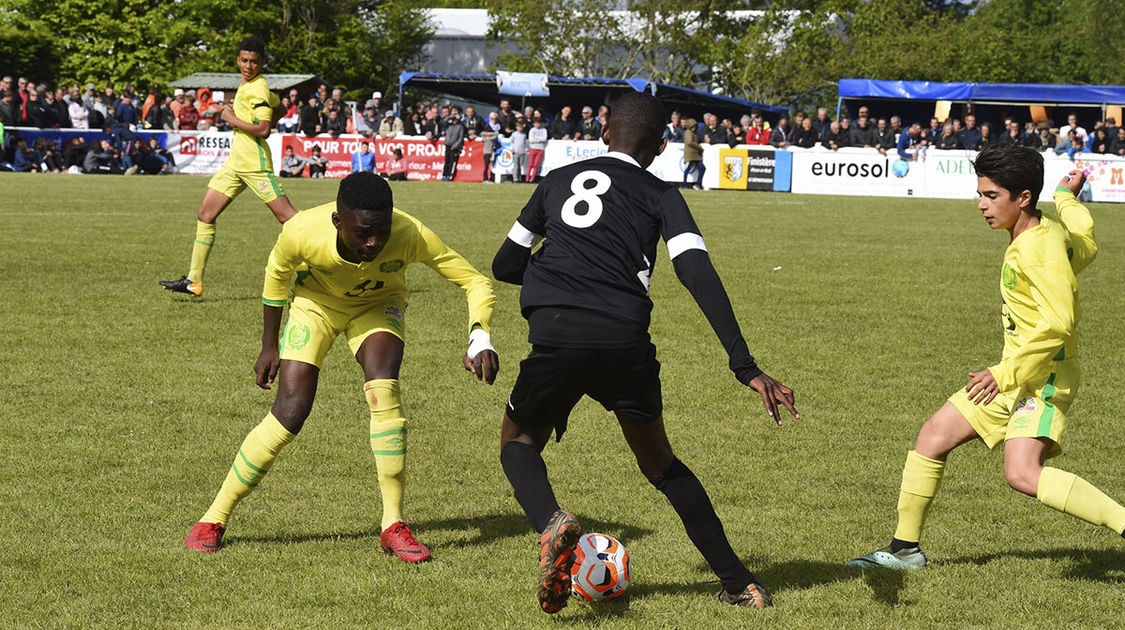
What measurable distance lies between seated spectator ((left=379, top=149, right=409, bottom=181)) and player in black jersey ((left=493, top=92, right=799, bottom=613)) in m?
31.1

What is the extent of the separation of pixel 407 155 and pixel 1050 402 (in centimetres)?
3193

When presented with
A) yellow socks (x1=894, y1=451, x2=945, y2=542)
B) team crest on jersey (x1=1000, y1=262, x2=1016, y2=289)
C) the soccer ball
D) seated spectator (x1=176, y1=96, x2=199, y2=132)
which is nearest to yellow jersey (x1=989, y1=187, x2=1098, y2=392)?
team crest on jersey (x1=1000, y1=262, x2=1016, y2=289)

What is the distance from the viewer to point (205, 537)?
5.28 metres

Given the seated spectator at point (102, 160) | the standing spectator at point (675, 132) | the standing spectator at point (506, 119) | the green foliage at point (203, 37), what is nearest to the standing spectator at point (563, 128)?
the standing spectator at point (506, 119)

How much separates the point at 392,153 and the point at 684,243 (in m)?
31.9

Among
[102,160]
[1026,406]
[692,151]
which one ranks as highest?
[1026,406]

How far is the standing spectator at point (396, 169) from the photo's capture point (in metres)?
35.3

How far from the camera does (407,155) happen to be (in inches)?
1409

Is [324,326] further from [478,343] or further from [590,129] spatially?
[590,129]

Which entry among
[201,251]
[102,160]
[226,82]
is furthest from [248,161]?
[226,82]

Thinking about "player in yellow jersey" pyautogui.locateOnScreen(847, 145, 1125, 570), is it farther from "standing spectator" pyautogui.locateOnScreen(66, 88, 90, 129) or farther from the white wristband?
"standing spectator" pyautogui.locateOnScreen(66, 88, 90, 129)

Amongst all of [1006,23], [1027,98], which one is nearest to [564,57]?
[1027,98]

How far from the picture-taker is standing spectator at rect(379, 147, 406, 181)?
Answer: 35.3 meters

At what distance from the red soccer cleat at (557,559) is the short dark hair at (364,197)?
152cm
